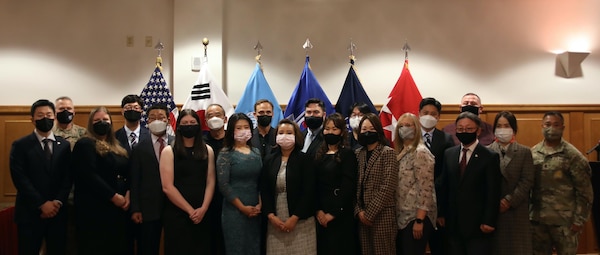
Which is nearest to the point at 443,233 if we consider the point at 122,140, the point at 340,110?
the point at 340,110

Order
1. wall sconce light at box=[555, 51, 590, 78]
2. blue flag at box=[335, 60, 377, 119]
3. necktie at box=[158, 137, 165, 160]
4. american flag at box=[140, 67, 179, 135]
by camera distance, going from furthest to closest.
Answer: wall sconce light at box=[555, 51, 590, 78] < blue flag at box=[335, 60, 377, 119] < american flag at box=[140, 67, 179, 135] < necktie at box=[158, 137, 165, 160]

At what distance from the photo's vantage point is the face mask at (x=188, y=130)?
3367mm

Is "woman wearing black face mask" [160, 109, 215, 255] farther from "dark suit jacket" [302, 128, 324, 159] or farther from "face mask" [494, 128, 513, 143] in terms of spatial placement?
"face mask" [494, 128, 513, 143]

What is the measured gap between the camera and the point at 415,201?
10.8 feet

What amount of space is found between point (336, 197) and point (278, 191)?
427 mm

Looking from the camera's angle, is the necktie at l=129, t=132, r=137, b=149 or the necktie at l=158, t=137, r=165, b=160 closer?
the necktie at l=158, t=137, r=165, b=160

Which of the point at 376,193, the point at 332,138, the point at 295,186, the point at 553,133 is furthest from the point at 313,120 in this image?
the point at 553,133

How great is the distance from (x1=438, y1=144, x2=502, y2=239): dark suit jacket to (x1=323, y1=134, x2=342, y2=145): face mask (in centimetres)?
94

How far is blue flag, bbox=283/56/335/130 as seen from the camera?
508cm

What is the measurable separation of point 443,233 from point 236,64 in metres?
3.27

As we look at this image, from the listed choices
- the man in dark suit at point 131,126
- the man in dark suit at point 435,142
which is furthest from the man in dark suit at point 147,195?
the man in dark suit at point 435,142

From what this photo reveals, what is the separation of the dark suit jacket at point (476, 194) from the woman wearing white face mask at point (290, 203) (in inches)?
43.2

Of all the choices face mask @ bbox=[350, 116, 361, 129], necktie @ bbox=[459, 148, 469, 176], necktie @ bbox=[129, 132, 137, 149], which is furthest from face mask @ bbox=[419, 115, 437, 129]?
necktie @ bbox=[129, 132, 137, 149]

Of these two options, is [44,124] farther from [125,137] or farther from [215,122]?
[215,122]
